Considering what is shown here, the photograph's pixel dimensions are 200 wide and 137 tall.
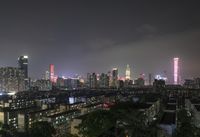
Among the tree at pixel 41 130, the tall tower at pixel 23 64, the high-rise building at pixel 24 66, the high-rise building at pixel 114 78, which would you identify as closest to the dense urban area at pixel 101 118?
the tree at pixel 41 130

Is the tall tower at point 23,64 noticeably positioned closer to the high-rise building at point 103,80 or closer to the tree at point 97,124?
the high-rise building at point 103,80

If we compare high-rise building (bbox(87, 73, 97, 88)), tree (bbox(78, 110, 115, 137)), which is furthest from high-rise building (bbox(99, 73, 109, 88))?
tree (bbox(78, 110, 115, 137))

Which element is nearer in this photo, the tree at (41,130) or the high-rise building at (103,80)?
the tree at (41,130)

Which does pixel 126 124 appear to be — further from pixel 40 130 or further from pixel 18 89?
pixel 18 89

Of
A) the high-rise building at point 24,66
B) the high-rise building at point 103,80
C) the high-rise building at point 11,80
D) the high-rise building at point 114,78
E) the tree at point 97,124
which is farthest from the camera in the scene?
the high-rise building at point 114,78

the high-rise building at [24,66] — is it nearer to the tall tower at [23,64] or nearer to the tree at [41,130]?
the tall tower at [23,64]

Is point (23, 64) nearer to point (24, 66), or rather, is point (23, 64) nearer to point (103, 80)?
point (24, 66)

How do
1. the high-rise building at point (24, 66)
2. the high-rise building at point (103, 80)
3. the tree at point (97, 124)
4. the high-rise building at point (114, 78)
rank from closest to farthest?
Answer: 1. the tree at point (97, 124)
2. the high-rise building at point (24, 66)
3. the high-rise building at point (103, 80)
4. the high-rise building at point (114, 78)

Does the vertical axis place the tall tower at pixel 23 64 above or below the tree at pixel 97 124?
above

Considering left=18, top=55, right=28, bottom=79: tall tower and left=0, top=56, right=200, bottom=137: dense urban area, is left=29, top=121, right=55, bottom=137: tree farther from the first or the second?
left=18, top=55, right=28, bottom=79: tall tower
